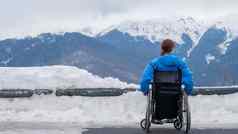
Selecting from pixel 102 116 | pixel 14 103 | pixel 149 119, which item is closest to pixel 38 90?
pixel 14 103

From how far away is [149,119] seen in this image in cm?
1133

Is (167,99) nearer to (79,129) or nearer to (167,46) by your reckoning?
(167,46)

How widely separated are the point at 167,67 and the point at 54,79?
5.82m

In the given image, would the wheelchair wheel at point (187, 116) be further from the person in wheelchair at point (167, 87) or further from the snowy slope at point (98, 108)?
the snowy slope at point (98, 108)

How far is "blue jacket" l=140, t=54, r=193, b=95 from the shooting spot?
36.7 ft

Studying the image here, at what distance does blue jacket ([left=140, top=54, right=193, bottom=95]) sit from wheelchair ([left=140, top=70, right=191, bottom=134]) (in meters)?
0.07

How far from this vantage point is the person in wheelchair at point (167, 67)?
36.8ft

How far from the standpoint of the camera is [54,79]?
54.8 ft

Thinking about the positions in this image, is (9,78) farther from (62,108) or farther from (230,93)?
(230,93)

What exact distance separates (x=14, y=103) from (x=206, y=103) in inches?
162

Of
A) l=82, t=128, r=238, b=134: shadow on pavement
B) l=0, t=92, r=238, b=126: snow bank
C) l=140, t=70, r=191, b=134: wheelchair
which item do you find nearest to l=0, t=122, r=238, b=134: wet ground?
l=82, t=128, r=238, b=134: shadow on pavement

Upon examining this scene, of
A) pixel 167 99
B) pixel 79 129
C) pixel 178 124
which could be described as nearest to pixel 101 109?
pixel 79 129

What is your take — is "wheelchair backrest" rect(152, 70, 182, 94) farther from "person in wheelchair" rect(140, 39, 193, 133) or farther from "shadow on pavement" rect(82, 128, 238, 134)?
"shadow on pavement" rect(82, 128, 238, 134)

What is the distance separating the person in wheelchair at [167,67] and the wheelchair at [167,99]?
0.07 m
